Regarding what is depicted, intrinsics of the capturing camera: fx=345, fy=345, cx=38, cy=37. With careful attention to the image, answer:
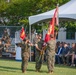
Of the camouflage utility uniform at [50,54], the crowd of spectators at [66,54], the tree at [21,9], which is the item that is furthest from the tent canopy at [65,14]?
the tree at [21,9]

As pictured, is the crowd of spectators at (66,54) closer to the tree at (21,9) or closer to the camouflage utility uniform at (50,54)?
the camouflage utility uniform at (50,54)

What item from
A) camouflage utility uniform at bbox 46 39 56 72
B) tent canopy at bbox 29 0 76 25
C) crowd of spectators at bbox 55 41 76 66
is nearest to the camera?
camouflage utility uniform at bbox 46 39 56 72

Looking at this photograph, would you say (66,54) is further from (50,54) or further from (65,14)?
(50,54)

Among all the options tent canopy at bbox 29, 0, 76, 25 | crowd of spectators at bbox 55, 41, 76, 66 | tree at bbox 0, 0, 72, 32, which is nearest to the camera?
tent canopy at bbox 29, 0, 76, 25

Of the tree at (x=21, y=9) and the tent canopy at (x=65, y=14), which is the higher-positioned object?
the tree at (x=21, y=9)

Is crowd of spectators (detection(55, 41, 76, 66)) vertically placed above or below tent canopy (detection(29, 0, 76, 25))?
below

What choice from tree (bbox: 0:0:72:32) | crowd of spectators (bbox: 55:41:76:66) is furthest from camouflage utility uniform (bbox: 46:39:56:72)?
tree (bbox: 0:0:72:32)

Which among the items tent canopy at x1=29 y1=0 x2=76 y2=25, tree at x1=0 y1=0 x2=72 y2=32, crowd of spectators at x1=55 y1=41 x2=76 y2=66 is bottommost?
crowd of spectators at x1=55 y1=41 x2=76 y2=66

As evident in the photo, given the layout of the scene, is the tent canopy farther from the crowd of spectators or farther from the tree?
the tree

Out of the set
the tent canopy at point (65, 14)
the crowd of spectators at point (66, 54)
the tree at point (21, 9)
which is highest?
the tree at point (21, 9)

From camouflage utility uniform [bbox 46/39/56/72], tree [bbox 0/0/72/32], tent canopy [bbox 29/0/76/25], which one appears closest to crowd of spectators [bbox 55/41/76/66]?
tent canopy [bbox 29/0/76/25]

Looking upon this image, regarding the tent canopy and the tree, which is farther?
the tree

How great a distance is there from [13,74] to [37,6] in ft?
62.0

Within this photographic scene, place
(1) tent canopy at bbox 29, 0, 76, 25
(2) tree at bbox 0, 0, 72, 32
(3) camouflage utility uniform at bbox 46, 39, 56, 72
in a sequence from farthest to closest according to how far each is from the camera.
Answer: (2) tree at bbox 0, 0, 72, 32, (1) tent canopy at bbox 29, 0, 76, 25, (3) camouflage utility uniform at bbox 46, 39, 56, 72
